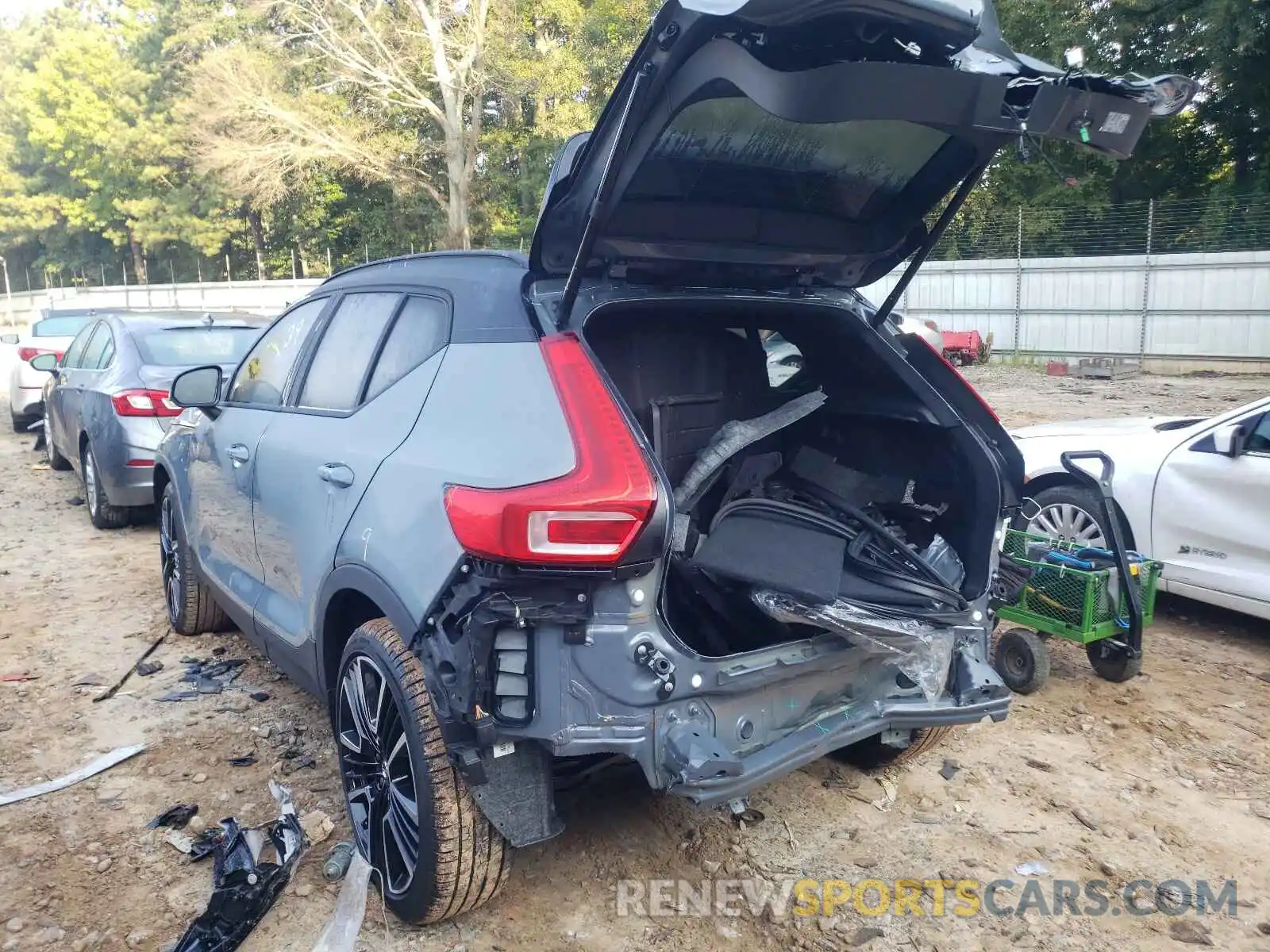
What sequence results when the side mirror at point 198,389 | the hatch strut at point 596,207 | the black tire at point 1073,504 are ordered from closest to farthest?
the hatch strut at point 596,207
the side mirror at point 198,389
the black tire at point 1073,504

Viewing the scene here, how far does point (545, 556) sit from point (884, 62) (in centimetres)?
132

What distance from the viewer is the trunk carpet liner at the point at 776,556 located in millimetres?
2609

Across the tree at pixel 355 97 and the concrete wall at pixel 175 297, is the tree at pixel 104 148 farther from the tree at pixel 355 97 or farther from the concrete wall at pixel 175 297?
the tree at pixel 355 97

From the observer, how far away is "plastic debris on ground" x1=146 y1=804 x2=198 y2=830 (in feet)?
10.6

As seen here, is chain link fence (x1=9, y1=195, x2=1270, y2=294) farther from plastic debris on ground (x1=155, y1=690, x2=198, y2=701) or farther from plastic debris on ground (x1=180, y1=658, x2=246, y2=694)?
plastic debris on ground (x1=155, y1=690, x2=198, y2=701)

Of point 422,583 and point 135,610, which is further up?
point 422,583

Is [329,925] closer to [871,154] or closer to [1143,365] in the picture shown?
[871,154]

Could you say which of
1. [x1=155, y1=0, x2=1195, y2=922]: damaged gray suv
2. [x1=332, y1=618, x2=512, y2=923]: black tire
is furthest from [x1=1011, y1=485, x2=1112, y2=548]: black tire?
[x1=332, y1=618, x2=512, y2=923]: black tire

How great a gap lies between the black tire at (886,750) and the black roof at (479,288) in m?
1.94

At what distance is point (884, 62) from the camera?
6.75 feet

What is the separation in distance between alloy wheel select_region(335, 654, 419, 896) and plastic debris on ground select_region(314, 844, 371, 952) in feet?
0.23

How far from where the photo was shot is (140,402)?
6.73 m

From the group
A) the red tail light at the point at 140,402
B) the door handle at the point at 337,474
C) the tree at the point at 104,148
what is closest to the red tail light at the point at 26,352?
the red tail light at the point at 140,402

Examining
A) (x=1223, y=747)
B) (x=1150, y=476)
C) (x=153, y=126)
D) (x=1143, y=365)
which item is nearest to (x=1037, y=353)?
(x=1143, y=365)
